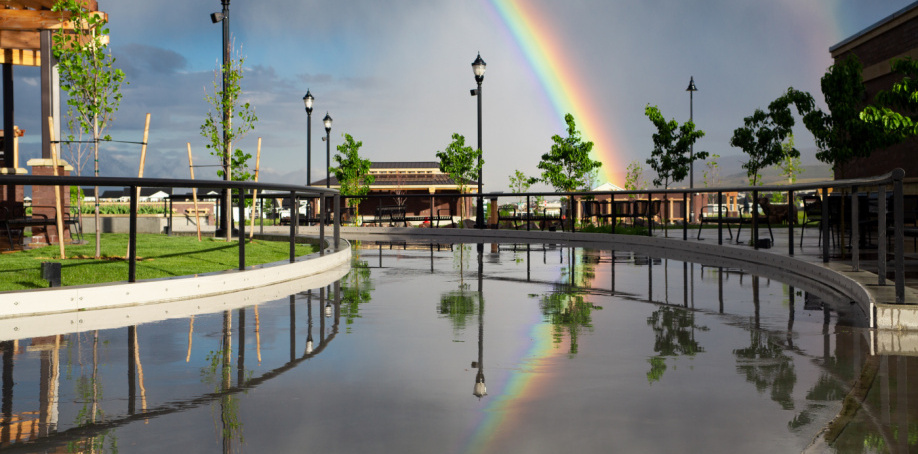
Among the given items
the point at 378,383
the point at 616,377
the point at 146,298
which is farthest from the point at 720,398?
the point at 146,298

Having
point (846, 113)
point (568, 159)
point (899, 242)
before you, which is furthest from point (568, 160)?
point (899, 242)

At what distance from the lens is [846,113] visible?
83.1ft

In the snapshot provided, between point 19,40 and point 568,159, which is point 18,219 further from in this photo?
point 568,159

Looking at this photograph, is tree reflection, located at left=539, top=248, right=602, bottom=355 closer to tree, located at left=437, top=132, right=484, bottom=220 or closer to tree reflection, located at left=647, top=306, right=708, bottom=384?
tree reflection, located at left=647, top=306, right=708, bottom=384

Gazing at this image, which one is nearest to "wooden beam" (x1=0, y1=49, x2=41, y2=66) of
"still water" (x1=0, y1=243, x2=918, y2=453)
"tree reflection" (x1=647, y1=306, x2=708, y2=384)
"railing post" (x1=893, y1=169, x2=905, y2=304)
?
"still water" (x1=0, y1=243, x2=918, y2=453)

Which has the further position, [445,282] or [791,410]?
[445,282]

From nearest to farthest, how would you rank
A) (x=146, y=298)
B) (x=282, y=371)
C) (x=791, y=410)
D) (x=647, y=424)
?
(x=647, y=424), (x=791, y=410), (x=282, y=371), (x=146, y=298)

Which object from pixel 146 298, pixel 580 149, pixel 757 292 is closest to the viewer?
pixel 146 298

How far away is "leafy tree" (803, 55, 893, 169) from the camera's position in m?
24.9

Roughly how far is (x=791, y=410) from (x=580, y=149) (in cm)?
3791

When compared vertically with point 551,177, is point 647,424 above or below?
below

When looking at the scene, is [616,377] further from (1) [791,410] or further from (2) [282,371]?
(2) [282,371]

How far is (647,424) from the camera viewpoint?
4340 millimetres

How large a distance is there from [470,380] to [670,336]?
2.42 meters
